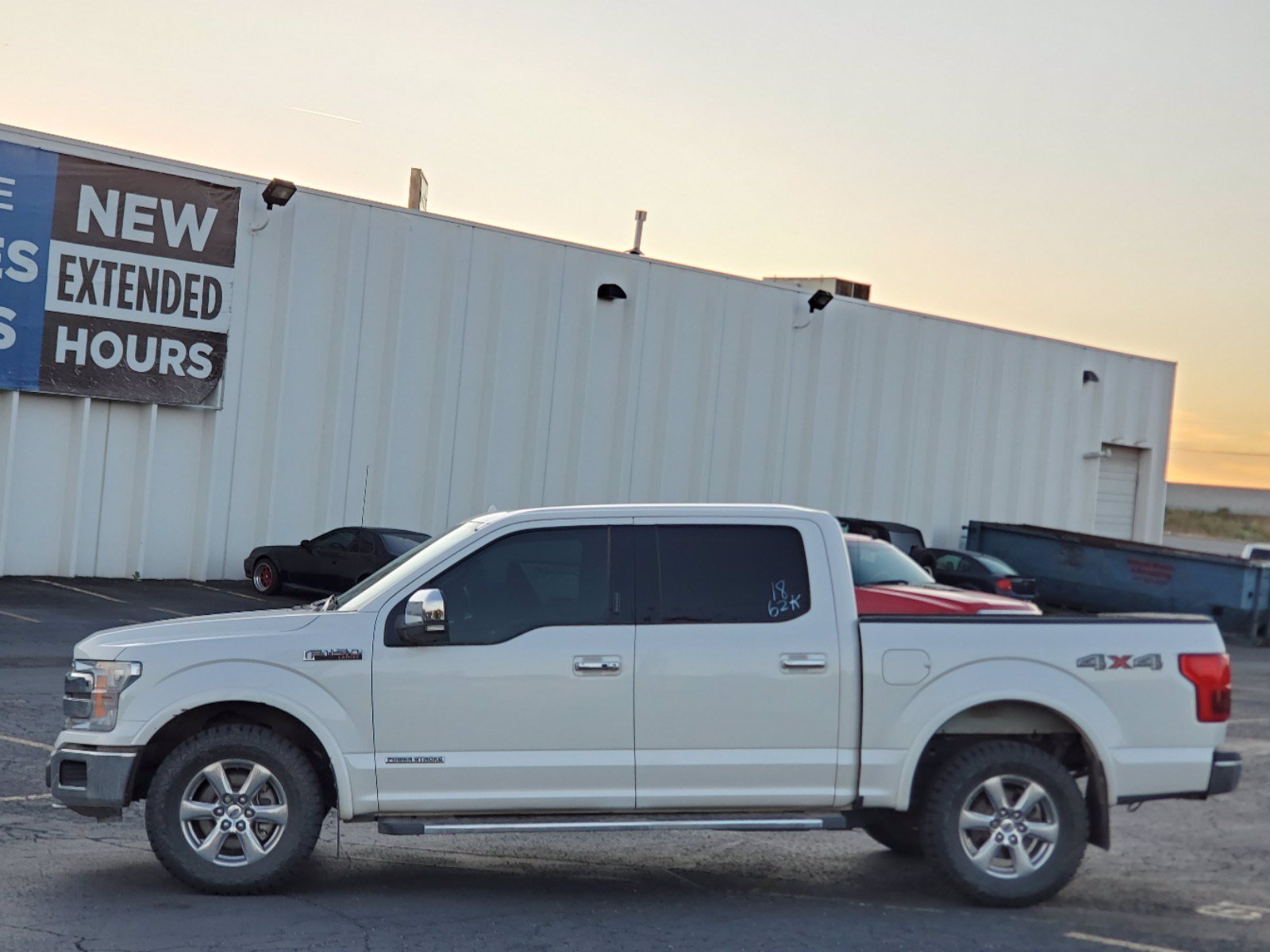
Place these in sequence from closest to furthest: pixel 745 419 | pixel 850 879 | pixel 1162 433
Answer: pixel 850 879
pixel 745 419
pixel 1162 433

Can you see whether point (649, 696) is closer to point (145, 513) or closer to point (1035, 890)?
point (1035, 890)

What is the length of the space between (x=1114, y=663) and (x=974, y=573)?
64.9 ft

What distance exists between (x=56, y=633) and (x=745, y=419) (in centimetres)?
1699

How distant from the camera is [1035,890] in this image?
23.3 feet

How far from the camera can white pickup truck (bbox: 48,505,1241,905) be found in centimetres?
687

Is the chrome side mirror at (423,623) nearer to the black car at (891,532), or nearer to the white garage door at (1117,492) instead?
the black car at (891,532)

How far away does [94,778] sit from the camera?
682 centimetres

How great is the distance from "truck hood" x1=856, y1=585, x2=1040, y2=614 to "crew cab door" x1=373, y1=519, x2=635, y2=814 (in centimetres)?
734

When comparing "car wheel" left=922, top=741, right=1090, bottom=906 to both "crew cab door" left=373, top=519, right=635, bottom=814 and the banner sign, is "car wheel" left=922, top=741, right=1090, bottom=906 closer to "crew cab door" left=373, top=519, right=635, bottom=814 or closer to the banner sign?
"crew cab door" left=373, top=519, right=635, bottom=814

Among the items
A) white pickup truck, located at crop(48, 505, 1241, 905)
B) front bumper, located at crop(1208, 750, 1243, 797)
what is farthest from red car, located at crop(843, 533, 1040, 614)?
white pickup truck, located at crop(48, 505, 1241, 905)

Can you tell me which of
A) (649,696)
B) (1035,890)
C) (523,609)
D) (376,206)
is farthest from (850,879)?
(376,206)

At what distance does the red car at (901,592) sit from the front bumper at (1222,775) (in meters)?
5.28

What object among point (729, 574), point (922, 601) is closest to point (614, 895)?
point (729, 574)

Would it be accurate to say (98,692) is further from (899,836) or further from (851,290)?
(851,290)
